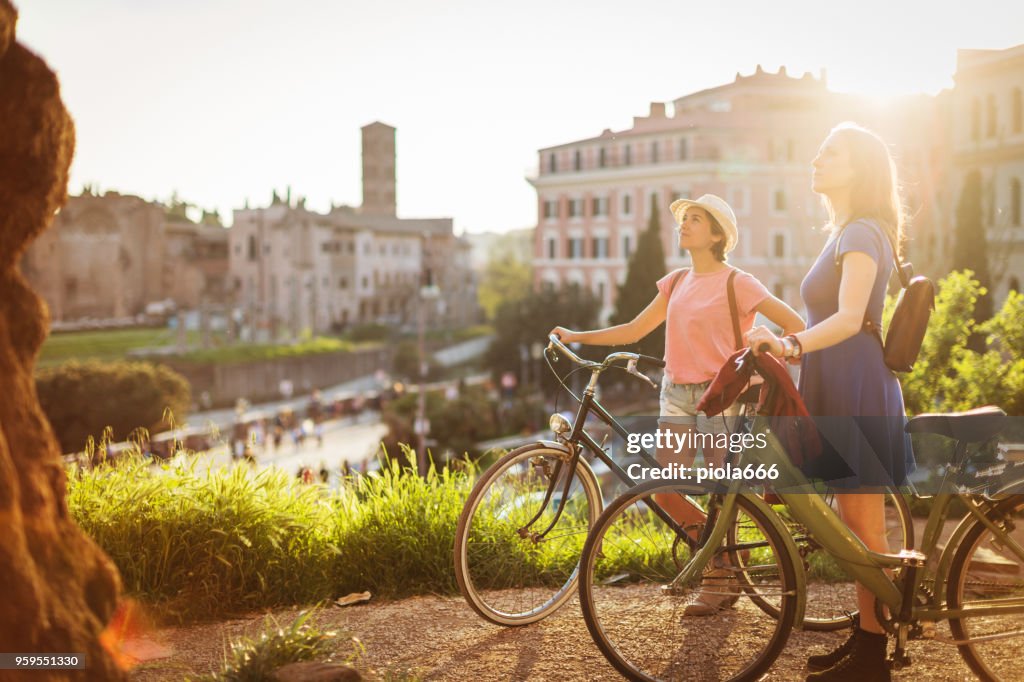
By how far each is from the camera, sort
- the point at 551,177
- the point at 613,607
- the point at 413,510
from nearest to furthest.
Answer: the point at 613,607 < the point at 413,510 < the point at 551,177

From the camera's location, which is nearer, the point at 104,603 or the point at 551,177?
the point at 104,603

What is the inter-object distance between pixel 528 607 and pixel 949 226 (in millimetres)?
37350

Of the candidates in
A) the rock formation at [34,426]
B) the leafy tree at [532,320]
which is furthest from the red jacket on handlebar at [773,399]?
the leafy tree at [532,320]

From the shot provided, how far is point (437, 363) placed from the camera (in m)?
66.8

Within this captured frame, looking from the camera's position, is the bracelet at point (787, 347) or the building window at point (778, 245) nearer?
the bracelet at point (787, 347)

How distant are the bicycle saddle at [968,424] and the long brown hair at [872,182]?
0.63 m

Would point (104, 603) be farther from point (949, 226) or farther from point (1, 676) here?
point (949, 226)

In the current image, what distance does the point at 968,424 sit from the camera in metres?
3.14

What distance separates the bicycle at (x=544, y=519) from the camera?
3.86m

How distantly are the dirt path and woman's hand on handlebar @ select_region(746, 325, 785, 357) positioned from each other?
1.18 meters

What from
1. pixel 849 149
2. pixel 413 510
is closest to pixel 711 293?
pixel 849 149

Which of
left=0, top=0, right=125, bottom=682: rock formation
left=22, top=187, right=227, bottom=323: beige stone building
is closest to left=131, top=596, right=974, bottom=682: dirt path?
left=0, top=0, right=125, bottom=682: rock formation

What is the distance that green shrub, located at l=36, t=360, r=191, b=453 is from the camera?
37.8m

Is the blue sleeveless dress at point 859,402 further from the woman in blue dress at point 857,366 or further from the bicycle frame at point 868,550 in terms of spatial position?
the bicycle frame at point 868,550
